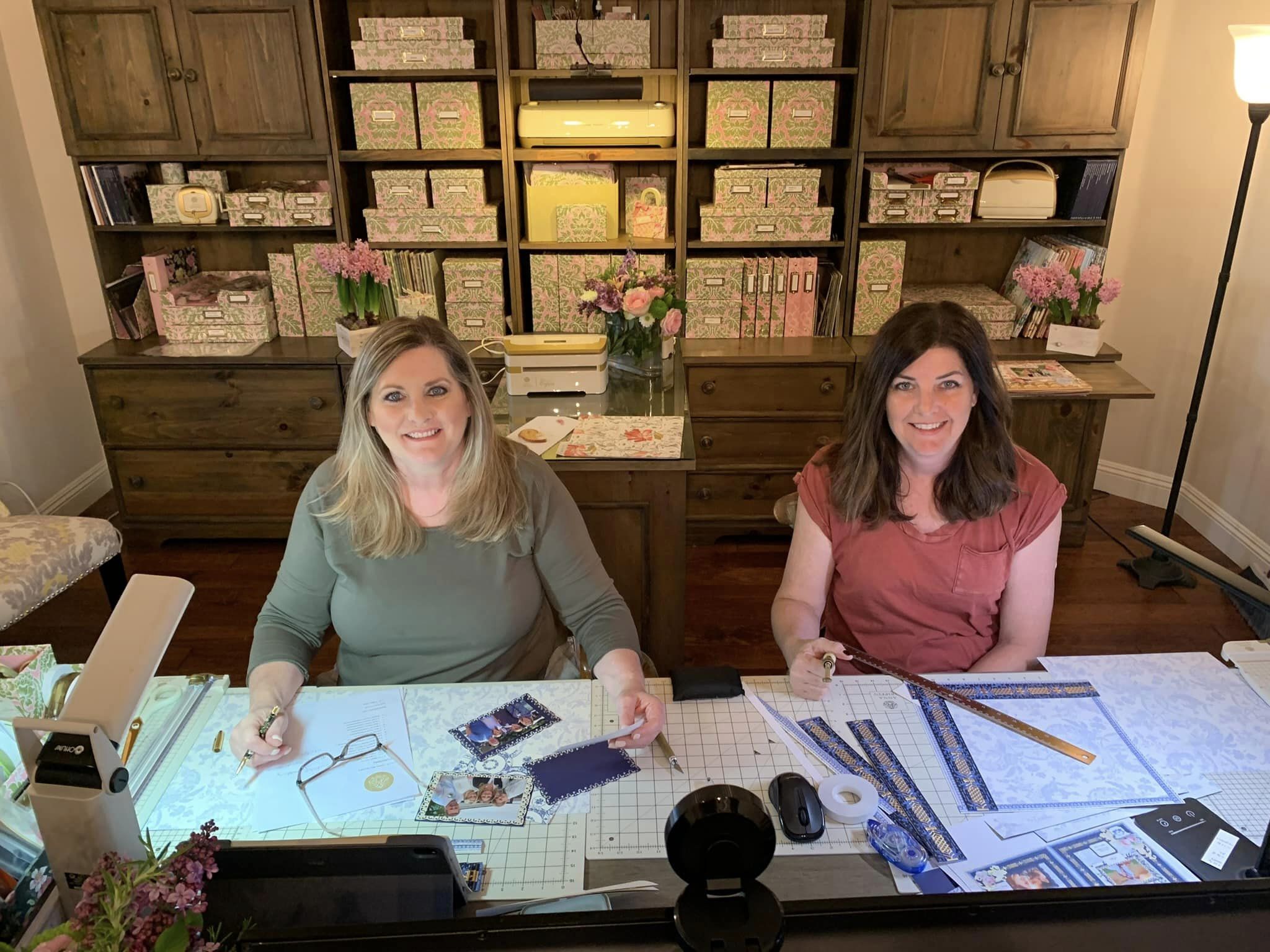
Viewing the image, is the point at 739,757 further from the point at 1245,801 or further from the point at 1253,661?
the point at 1253,661

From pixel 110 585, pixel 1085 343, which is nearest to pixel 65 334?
pixel 110 585

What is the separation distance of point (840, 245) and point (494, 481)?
86.5 inches

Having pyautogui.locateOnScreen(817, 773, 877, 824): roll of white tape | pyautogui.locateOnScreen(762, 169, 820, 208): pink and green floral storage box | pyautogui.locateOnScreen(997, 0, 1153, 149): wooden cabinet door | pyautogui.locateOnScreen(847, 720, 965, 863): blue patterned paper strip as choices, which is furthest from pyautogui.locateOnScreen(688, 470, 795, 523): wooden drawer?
pyautogui.locateOnScreen(817, 773, 877, 824): roll of white tape

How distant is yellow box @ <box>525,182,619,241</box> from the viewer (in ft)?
10.9

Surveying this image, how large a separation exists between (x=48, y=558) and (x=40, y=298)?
1558 mm

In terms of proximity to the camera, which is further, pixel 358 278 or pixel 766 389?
pixel 766 389

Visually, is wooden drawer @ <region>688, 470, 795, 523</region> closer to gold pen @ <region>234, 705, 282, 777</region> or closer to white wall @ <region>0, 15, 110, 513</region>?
gold pen @ <region>234, 705, 282, 777</region>

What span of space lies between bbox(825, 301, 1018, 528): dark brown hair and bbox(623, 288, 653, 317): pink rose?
1.19 m

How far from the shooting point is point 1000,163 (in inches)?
131

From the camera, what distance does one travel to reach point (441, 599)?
1.61 m

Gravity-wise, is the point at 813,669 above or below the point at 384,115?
below

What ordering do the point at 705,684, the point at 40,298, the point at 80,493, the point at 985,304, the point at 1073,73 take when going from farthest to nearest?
1. the point at 80,493
2. the point at 40,298
3. the point at 985,304
4. the point at 1073,73
5. the point at 705,684

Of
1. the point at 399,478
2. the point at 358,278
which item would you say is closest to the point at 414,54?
the point at 358,278

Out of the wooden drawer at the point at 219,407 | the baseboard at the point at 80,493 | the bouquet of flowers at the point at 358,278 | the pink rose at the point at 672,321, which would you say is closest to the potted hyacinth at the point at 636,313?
the pink rose at the point at 672,321
